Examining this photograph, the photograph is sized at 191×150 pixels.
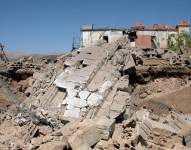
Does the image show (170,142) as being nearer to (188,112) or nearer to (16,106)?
(188,112)

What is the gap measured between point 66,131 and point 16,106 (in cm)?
467

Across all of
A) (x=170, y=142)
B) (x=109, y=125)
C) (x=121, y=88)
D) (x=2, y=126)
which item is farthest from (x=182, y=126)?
(x=2, y=126)

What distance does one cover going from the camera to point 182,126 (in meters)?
10.6

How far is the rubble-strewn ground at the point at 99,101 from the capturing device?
9.95 m

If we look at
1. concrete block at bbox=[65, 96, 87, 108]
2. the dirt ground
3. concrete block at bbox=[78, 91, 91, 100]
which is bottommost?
the dirt ground

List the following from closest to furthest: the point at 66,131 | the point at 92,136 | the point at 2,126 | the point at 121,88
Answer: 1. the point at 92,136
2. the point at 66,131
3. the point at 2,126
4. the point at 121,88

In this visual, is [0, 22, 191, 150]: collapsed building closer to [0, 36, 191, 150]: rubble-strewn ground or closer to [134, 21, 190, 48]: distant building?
[0, 36, 191, 150]: rubble-strewn ground

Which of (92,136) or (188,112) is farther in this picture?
(188,112)

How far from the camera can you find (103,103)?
533 inches

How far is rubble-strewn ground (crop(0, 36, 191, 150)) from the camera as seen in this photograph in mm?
9945

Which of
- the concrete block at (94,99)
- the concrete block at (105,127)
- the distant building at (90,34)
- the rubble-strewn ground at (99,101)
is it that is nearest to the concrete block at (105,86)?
the rubble-strewn ground at (99,101)

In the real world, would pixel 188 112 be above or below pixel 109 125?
below

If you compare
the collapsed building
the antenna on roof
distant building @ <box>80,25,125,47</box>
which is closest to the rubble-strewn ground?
the collapsed building

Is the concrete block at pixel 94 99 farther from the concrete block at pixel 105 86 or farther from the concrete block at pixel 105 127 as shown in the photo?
the concrete block at pixel 105 127
